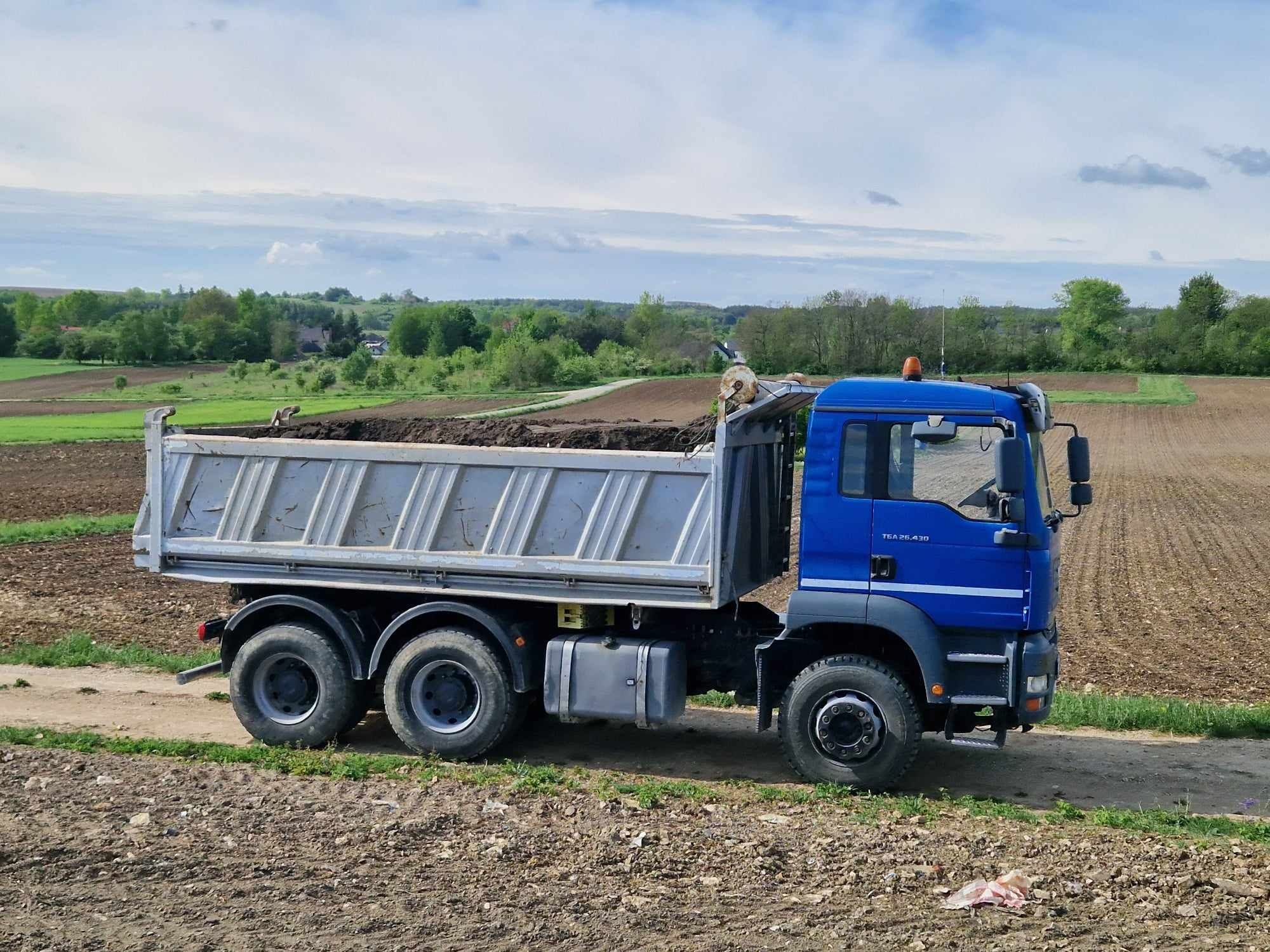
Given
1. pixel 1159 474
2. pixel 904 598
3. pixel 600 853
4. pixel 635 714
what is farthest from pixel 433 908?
pixel 1159 474

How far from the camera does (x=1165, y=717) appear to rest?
38.6ft

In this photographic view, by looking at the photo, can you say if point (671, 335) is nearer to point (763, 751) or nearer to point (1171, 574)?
point (1171, 574)

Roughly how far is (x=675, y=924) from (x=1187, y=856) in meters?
3.45

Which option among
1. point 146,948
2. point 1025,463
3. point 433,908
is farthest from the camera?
point 1025,463

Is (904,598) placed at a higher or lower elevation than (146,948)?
higher

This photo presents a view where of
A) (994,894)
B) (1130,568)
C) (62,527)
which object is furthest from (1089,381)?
(994,894)

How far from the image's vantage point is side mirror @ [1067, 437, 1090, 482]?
966 centimetres

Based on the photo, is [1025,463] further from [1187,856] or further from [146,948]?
[146,948]

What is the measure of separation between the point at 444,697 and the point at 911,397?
4511 mm

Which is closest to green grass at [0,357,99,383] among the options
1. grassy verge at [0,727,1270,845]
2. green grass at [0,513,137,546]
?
green grass at [0,513,137,546]

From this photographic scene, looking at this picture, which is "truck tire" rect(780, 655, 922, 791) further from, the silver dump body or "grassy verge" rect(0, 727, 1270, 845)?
the silver dump body

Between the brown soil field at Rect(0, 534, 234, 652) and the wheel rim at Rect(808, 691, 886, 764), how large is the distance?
8098mm

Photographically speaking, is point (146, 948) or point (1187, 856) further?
point (1187, 856)

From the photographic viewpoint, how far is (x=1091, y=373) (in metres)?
81.9
